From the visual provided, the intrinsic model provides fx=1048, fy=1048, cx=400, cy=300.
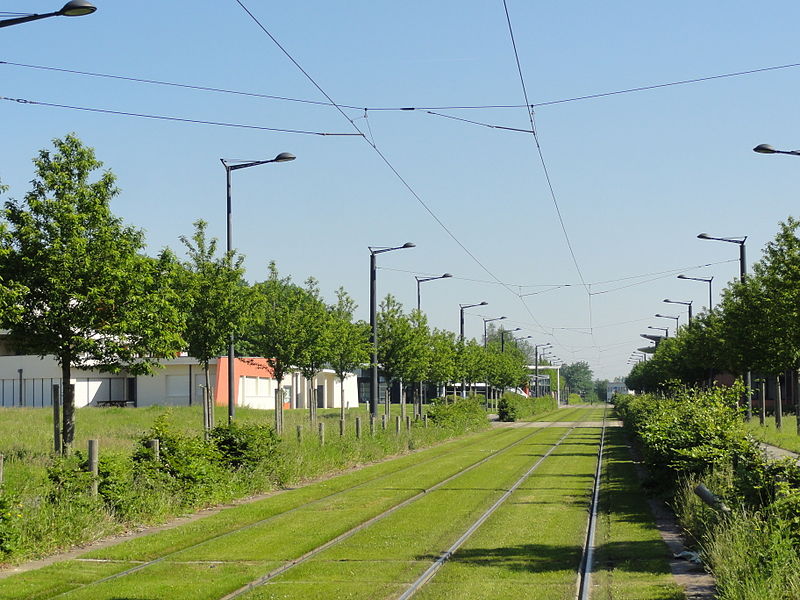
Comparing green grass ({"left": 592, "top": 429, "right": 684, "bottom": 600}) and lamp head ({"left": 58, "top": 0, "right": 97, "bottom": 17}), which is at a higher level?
lamp head ({"left": 58, "top": 0, "right": 97, "bottom": 17})

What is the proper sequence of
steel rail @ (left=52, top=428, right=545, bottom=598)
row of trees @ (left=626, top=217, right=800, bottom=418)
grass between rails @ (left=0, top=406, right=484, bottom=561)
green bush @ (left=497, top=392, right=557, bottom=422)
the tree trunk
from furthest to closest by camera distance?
green bush @ (left=497, top=392, right=557, bottom=422) → row of trees @ (left=626, top=217, right=800, bottom=418) → the tree trunk → grass between rails @ (left=0, top=406, right=484, bottom=561) → steel rail @ (left=52, top=428, right=545, bottom=598)

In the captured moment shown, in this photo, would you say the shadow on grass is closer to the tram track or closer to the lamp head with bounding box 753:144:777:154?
the tram track

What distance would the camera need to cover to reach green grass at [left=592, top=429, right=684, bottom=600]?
33.9 feet

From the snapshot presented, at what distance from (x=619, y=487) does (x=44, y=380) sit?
5599cm

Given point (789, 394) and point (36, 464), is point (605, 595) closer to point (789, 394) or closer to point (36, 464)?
point (36, 464)

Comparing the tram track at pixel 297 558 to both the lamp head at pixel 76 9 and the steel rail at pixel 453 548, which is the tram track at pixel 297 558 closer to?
the steel rail at pixel 453 548

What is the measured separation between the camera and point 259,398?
75875mm

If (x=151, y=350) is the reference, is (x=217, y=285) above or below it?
above

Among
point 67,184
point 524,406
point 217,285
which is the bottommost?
point 524,406

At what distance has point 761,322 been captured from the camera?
3484cm

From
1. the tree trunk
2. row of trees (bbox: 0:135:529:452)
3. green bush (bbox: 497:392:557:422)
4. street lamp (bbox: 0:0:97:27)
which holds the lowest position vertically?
green bush (bbox: 497:392:557:422)

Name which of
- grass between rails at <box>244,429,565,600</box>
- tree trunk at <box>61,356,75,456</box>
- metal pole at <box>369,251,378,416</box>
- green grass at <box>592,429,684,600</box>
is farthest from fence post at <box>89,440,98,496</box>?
metal pole at <box>369,251,378,416</box>

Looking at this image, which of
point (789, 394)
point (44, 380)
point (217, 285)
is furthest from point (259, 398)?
point (217, 285)

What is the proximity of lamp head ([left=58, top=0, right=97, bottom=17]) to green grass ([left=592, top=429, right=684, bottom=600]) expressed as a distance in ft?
26.8
